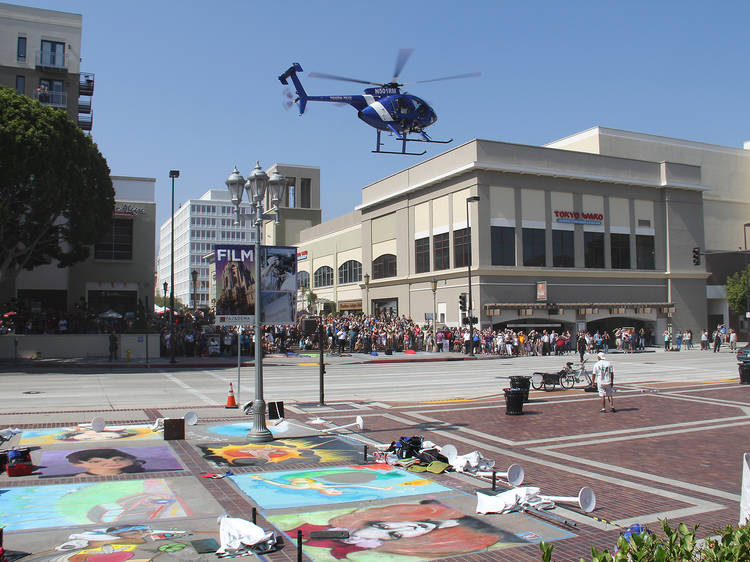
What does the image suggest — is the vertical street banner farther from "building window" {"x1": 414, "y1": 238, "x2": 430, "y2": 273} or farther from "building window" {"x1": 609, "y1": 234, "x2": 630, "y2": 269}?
"building window" {"x1": 609, "y1": 234, "x2": 630, "y2": 269}

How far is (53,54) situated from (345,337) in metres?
31.0

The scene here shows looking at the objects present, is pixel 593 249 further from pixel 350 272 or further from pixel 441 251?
pixel 350 272

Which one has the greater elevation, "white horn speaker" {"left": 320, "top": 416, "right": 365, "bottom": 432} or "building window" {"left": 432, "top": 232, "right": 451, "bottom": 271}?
"building window" {"left": 432, "top": 232, "right": 451, "bottom": 271}

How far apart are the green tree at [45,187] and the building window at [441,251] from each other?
82.8 ft

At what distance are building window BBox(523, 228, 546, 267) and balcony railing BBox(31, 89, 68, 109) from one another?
36881 millimetres

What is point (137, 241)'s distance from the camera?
1801 inches

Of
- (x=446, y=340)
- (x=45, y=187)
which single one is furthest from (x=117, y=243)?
(x=446, y=340)

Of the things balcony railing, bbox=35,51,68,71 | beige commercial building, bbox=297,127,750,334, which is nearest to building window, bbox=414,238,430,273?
beige commercial building, bbox=297,127,750,334

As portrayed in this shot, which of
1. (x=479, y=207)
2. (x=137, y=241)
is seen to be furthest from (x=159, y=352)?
(x=479, y=207)

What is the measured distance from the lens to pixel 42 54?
154 feet

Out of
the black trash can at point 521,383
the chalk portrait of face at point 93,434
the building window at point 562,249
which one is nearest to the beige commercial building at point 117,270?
the building window at point 562,249

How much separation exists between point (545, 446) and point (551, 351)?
34.6m

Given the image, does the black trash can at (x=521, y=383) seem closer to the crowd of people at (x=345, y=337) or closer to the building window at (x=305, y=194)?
the crowd of people at (x=345, y=337)

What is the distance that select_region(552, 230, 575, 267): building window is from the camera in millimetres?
50750
